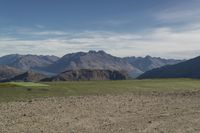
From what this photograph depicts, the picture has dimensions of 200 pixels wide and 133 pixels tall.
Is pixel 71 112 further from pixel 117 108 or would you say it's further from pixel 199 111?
pixel 199 111

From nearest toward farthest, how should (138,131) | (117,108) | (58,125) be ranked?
(138,131) < (58,125) < (117,108)

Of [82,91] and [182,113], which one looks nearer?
[182,113]

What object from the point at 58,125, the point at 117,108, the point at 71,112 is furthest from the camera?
the point at 117,108

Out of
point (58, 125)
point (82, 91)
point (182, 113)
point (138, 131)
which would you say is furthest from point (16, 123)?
point (82, 91)

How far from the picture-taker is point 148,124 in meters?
32.6

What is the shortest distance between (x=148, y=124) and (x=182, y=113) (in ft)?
26.6

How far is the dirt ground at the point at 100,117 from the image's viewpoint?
30.3 metres

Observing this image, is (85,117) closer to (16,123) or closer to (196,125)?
(16,123)

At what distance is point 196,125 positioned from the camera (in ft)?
106

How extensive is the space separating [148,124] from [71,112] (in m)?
9.48

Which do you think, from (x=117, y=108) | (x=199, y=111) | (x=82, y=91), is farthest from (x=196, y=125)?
(x=82, y=91)

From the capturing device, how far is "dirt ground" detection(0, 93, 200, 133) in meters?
30.3

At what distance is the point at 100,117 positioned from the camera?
120 feet

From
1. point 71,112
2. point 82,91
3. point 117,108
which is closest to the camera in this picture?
point 71,112
